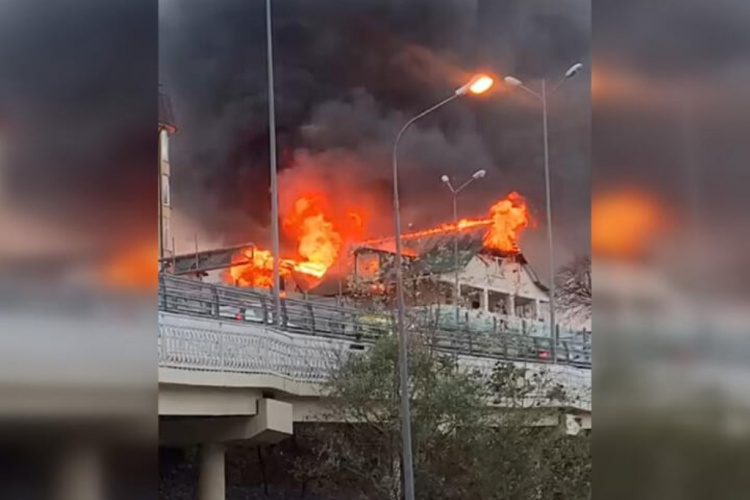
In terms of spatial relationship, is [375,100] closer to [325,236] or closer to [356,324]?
[325,236]

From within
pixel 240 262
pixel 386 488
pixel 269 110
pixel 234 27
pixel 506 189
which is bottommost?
pixel 386 488

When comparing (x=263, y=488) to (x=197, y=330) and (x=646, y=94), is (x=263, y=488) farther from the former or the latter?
(x=646, y=94)

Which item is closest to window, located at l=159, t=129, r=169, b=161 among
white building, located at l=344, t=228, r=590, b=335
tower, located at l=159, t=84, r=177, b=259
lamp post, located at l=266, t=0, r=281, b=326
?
tower, located at l=159, t=84, r=177, b=259

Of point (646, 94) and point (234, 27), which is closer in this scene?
point (646, 94)

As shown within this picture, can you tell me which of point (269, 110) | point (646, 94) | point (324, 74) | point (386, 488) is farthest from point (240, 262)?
point (646, 94)

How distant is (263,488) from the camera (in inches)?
67.1

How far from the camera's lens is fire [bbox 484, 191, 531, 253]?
1663 millimetres

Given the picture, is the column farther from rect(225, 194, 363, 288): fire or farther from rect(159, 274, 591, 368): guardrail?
rect(225, 194, 363, 288): fire

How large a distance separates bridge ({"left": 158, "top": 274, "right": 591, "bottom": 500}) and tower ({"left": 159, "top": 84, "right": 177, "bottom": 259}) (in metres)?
0.09

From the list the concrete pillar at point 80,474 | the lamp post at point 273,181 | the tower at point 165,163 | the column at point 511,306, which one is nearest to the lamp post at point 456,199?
the column at point 511,306

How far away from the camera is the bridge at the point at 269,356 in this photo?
1567mm

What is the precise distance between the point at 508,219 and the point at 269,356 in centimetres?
59

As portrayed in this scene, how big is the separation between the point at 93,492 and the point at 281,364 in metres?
0.69

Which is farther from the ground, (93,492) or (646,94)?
(646,94)
